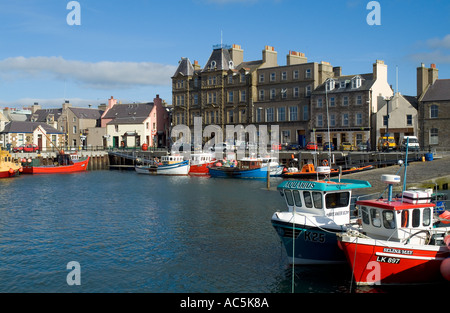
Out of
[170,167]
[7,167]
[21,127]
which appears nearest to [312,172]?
[170,167]

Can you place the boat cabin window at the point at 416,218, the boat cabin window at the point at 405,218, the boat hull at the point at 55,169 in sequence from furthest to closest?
the boat hull at the point at 55,169 → the boat cabin window at the point at 416,218 → the boat cabin window at the point at 405,218

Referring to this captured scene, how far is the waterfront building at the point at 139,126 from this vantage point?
100062 millimetres

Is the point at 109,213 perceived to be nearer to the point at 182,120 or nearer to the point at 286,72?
the point at 286,72

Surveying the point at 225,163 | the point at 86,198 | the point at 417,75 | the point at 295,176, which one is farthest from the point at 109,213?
the point at 417,75

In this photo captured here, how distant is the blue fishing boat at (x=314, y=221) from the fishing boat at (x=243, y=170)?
3877 cm

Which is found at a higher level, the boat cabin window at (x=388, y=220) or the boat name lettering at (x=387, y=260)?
the boat cabin window at (x=388, y=220)

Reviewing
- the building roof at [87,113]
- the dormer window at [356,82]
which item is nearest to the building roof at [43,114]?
the building roof at [87,113]

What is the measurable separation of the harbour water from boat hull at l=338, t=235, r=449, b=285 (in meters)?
1.33

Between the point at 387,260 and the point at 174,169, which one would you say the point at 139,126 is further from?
the point at 387,260

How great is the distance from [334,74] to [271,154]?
733 inches

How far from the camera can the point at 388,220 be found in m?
22.0

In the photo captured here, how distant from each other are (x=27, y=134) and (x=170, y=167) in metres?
39.9

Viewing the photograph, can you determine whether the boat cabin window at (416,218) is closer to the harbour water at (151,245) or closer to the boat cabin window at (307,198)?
A: the harbour water at (151,245)

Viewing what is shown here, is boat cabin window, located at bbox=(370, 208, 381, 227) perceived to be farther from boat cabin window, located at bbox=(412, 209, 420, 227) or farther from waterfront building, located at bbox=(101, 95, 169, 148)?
waterfront building, located at bbox=(101, 95, 169, 148)
